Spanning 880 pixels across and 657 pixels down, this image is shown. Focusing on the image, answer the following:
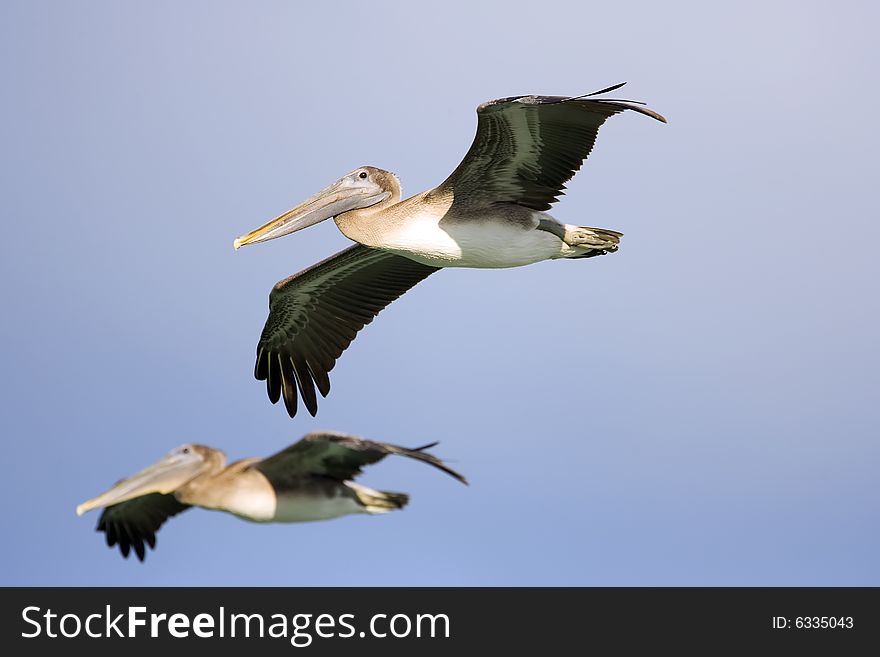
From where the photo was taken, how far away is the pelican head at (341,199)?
13.9 metres

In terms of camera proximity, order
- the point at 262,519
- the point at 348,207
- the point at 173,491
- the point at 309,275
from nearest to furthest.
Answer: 1. the point at 262,519
2. the point at 173,491
3. the point at 348,207
4. the point at 309,275

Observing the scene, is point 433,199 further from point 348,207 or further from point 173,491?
point 173,491

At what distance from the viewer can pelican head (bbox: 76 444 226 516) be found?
12.9 meters

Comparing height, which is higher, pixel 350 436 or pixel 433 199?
pixel 433 199

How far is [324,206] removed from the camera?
45.8ft

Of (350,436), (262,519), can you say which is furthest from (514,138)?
(262,519)

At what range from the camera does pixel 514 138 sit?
41.0ft

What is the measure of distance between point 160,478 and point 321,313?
327 centimetres

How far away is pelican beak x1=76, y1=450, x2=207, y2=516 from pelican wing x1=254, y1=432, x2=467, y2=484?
3.07ft

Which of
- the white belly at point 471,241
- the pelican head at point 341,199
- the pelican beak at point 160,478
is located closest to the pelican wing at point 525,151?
the white belly at point 471,241

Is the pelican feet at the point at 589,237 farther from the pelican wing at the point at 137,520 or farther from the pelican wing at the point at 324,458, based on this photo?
the pelican wing at the point at 137,520

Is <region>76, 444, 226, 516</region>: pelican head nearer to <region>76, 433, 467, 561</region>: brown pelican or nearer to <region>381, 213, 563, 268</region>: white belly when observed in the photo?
<region>76, 433, 467, 561</region>: brown pelican

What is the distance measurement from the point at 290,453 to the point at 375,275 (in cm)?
393

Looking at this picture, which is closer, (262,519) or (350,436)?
(350,436)
